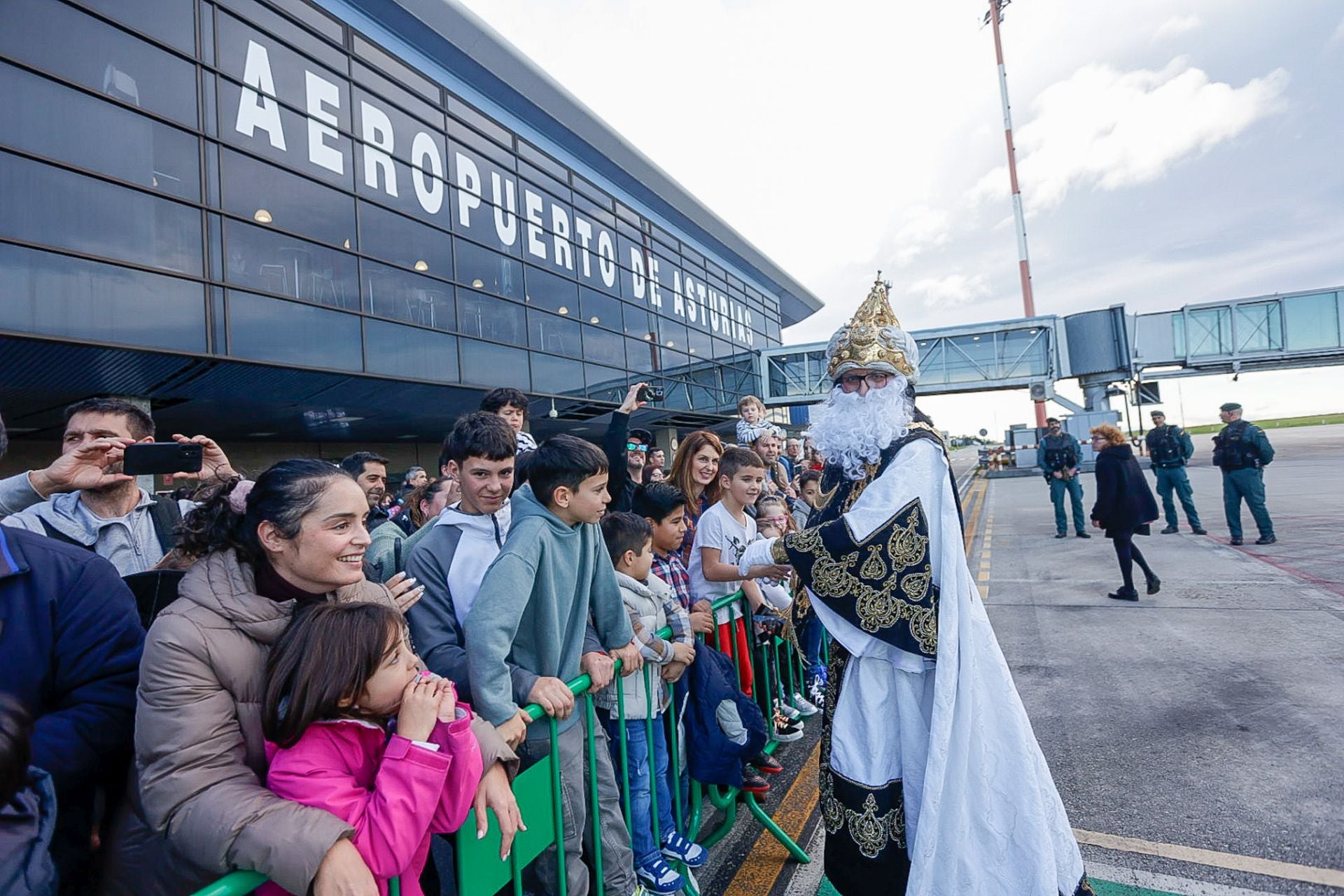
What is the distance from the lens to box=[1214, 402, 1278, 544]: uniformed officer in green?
26.2 feet

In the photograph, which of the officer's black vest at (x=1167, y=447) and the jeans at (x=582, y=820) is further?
the officer's black vest at (x=1167, y=447)

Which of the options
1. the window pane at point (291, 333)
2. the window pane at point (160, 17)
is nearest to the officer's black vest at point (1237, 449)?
the window pane at point (291, 333)

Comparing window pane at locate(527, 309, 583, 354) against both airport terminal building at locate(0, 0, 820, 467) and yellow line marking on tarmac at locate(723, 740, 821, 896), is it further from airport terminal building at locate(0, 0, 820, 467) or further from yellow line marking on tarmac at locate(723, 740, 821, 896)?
yellow line marking on tarmac at locate(723, 740, 821, 896)

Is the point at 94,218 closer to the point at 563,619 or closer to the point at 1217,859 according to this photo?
the point at 563,619

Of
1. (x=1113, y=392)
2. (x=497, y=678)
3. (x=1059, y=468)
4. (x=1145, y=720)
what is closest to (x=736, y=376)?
(x=1113, y=392)

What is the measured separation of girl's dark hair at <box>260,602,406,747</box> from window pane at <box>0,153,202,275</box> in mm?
8838

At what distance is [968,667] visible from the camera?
204cm

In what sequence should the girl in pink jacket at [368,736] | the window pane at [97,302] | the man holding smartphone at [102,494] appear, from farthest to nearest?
the window pane at [97,302], the man holding smartphone at [102,494], the girl in pink jacket at [368,736]

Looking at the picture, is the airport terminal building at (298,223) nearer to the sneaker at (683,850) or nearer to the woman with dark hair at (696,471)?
the woman with dark hair at (696,471)

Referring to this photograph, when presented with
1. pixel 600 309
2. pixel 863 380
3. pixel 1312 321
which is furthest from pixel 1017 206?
pixel 863 380

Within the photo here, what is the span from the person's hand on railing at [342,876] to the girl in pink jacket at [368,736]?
0.05 metres

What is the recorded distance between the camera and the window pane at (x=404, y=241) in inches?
430

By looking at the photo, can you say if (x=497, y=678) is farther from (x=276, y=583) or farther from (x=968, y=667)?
(x=968, y=667)

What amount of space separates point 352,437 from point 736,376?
15702 mm
